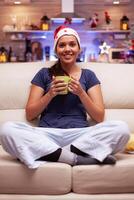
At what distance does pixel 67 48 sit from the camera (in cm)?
237

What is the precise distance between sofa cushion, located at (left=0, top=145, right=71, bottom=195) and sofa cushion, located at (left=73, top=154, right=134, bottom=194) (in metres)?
0.06

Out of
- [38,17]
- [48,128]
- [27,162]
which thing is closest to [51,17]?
[38,17]

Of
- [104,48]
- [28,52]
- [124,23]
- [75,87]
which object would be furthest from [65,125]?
[124,23]

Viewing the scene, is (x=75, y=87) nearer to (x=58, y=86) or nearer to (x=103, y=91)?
(x=58, y=86)

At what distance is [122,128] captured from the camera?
1.94 meters

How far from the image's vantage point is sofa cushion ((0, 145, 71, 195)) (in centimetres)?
185

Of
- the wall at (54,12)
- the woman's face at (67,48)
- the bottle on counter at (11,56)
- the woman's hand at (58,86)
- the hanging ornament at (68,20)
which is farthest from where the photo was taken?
the wall at (54,12)

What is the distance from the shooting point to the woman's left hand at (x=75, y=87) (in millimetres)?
2117

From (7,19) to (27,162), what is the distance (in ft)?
13.1

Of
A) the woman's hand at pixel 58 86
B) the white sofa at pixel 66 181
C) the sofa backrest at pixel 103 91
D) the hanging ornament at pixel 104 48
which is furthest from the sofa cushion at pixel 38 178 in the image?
the hanging ornament at pixel 104 48

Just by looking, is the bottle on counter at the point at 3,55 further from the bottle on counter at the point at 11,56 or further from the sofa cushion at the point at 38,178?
the sofa cushion at the point at 38,178

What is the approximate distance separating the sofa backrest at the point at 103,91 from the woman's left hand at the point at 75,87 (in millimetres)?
413

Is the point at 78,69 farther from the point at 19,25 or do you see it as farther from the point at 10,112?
the point at 19,25

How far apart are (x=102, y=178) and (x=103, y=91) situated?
84 centimetres
